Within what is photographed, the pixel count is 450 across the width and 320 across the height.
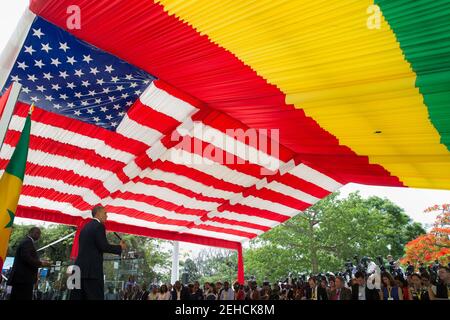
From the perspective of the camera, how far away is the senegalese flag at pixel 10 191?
2.15 metres

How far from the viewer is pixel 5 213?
2.18 metres

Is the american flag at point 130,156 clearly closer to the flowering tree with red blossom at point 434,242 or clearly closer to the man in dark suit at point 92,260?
the man in dark suit at point 92,260

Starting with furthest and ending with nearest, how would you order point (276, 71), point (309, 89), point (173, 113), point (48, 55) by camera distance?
1. point (173, 113)
2. point (48, 55)
3. point (309, 89)
4. point (276, 71)

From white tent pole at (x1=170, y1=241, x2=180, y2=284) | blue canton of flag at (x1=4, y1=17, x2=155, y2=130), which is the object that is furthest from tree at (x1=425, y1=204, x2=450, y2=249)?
blue canton of flag at (x1=4, y1=17, x2=155, y2=130)

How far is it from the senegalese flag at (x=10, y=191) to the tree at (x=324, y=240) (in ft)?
44.1

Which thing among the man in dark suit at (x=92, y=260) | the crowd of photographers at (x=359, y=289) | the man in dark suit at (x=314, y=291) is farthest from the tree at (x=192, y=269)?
the man in dark suit at (x=92, y=260)

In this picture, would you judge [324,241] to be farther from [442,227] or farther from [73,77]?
[73,77]

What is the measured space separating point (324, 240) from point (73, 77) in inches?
509

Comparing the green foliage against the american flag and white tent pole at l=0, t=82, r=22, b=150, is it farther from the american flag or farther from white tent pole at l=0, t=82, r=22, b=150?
white tent pole at l=0, t=82, r=22, b=150

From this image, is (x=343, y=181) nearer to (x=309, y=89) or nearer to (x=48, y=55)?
(x=309, y=89)

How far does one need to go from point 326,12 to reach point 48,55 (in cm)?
323

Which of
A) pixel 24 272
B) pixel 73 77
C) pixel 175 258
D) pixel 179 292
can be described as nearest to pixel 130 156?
pixel 73 77

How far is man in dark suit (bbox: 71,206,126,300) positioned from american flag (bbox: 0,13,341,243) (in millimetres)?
2302
